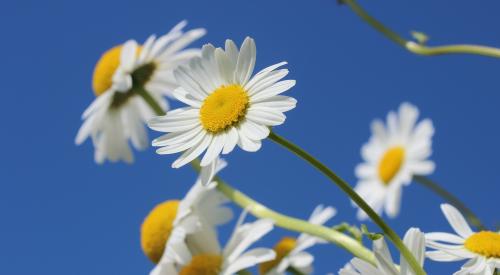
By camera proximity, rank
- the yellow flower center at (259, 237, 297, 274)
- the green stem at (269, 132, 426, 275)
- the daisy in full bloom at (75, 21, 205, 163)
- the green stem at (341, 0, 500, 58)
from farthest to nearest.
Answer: the daisy in full bloom at (75, 21, 205, 163) < the yellow flower center at (259, 237, 297, 274) < the green stem at (341, 0, 500, 58) < the green stem at (269, 132, 426, 275)

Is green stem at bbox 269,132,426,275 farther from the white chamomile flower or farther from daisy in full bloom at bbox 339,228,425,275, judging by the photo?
the white chamomile flower

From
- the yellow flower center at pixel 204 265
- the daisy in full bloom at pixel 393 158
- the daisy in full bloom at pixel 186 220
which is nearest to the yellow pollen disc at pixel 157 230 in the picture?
the daisy in full bloom at pixel 186 220

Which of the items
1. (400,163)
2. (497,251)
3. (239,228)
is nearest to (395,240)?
(497,251)

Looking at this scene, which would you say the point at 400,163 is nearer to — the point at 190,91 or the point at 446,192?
the point at 446,192

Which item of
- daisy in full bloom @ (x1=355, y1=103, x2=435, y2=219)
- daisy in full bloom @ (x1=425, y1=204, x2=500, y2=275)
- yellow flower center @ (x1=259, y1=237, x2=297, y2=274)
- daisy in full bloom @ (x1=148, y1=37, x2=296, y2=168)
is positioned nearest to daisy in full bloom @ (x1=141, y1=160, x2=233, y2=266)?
yellow flower center @ (x1=259, y1=237, x2=297, y2=274)

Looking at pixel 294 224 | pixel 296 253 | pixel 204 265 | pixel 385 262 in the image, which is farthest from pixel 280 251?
pixel 385 262

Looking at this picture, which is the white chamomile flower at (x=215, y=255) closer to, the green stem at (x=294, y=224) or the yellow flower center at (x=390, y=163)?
the green stem at (x=294, y=224)

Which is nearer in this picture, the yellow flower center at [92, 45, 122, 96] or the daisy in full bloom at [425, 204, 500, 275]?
the daisy in full bloom at [425, 204, 500, 275]
